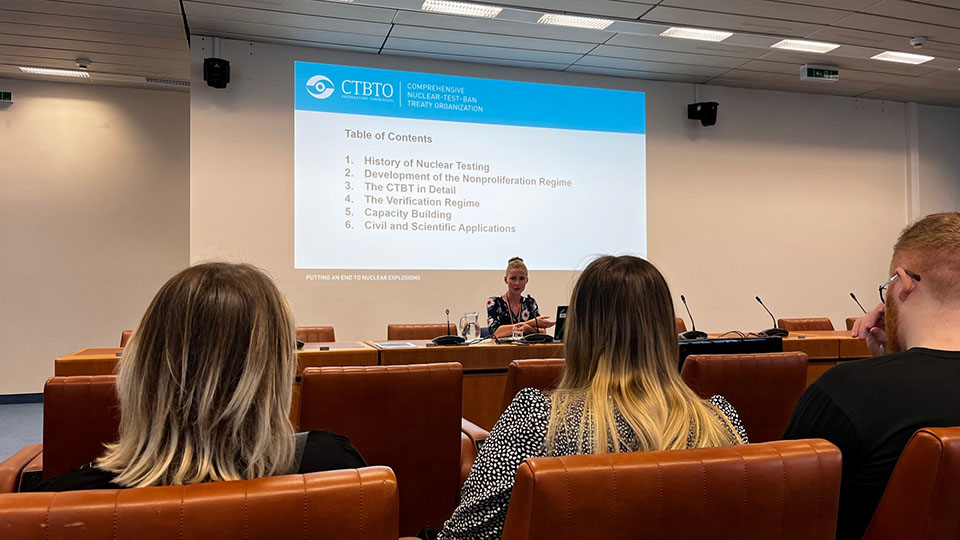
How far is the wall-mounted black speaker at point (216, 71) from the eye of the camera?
504 centimetres

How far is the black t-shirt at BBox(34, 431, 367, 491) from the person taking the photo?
38.6 inches

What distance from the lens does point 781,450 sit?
101cm

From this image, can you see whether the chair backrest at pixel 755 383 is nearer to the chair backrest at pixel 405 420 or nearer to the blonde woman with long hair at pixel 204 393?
the chair backrest at pixel 405 420

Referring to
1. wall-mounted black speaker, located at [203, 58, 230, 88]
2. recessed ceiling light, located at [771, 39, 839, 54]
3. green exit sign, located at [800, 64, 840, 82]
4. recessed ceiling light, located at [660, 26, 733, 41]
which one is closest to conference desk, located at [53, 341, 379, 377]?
wall-mounted black speaker, located at [203, 58, 230, 88]

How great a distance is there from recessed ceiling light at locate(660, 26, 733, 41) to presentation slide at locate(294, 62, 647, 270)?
115cm

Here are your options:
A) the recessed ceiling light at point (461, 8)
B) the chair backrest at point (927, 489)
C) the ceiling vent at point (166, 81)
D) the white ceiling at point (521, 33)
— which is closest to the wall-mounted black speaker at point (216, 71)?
the white ceiling at point (521, 33)

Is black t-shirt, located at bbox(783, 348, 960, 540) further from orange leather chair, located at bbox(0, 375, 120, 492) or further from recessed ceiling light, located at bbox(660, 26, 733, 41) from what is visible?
recessed ceiling light, located at bbox(660, 26, 733, 41)

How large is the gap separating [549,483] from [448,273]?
4.97m

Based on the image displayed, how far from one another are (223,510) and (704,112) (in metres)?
6.42

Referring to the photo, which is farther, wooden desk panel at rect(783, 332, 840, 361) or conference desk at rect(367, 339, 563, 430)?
wooden desk panel at rect(783, 332, 840, 361)

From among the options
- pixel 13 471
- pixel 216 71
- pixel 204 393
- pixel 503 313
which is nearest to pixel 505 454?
pixel 204 393

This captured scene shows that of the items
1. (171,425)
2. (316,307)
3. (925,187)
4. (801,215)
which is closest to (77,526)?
(171,425)

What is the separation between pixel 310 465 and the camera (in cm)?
108

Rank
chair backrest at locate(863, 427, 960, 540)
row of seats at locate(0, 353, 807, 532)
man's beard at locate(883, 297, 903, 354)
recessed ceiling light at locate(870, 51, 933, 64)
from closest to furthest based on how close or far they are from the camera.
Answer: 1. chair backrest at locate(863, 427, 960, 540)
2. man's beard at locate(883, 297, 903, 354)
3. row of seats at locate(0, 353, 807, 532)
4. recessed ceiling light at locate(870, 51, 933, 64)
